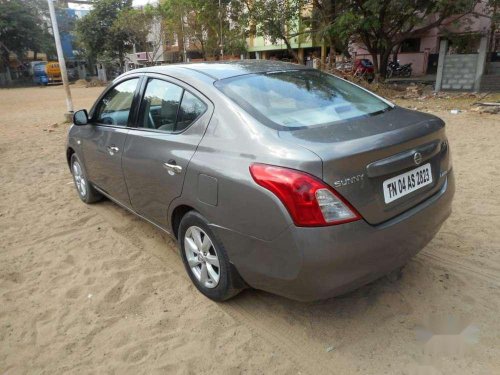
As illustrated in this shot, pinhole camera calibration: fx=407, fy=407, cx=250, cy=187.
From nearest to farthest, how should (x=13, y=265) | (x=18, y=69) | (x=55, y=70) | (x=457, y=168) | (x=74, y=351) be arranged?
1. (x=74, y=351)
2. (x=13, y=265)
3. (x=457, y=168)
4. (x=55, y=70)
5. (x=18, y=69)

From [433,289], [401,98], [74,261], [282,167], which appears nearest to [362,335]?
[433,289]

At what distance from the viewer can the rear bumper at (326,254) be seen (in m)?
2.06

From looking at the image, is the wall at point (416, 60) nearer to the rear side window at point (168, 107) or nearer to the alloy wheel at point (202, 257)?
the rear side window at point (168, 107)

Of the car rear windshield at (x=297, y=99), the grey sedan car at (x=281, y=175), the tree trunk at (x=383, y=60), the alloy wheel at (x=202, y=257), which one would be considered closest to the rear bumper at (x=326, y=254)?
the grey sedan car at (x=281, y=175)

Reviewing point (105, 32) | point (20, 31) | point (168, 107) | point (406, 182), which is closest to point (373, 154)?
point (406, 182)

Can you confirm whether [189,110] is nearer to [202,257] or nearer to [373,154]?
[202,257]

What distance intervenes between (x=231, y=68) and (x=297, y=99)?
2.04 feet

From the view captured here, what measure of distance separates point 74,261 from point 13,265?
528mm

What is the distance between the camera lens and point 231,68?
121 inches

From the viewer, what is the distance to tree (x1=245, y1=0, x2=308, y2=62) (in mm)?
16250

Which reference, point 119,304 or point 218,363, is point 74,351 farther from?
point 218,363

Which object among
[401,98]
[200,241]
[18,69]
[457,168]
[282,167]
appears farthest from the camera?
[18,69]

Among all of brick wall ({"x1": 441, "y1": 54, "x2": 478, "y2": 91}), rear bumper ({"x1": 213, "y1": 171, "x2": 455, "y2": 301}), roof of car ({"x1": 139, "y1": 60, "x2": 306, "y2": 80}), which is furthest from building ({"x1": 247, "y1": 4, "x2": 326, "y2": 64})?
rear bumper ({"x1": 213, "y1": 171, "x2": 455, "y2": 301})

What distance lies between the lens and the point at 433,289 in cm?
285
